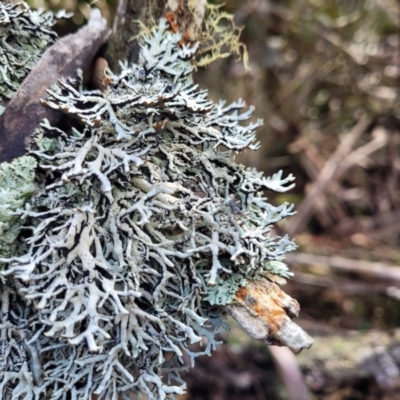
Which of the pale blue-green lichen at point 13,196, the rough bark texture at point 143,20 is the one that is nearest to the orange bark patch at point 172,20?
the rough bark texture at point 143,20

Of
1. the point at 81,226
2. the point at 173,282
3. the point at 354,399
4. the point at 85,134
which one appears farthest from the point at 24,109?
the point at 354,399

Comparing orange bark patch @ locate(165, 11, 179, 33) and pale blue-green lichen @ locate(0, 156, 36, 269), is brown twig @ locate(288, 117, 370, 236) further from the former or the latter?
pale blue-green lichen @ locate(0, 156, 36, 269)

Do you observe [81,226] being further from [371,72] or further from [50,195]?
[371,72]

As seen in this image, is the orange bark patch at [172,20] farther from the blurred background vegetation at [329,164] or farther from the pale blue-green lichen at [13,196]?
the blurred background vegetation at [329,164]

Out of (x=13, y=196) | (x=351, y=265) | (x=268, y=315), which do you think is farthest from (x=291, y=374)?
(x=13, y=196)

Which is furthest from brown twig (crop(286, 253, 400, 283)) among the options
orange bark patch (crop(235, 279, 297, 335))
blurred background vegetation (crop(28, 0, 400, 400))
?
orange bark patch (crop(235, 279, 297, 335))

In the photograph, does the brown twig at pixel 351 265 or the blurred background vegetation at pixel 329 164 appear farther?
the brown twig at pixel 351 265

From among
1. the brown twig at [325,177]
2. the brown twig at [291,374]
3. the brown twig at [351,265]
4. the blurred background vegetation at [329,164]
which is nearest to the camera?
the brown twig at [291,374]

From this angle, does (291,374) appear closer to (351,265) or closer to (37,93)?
(351,265)
